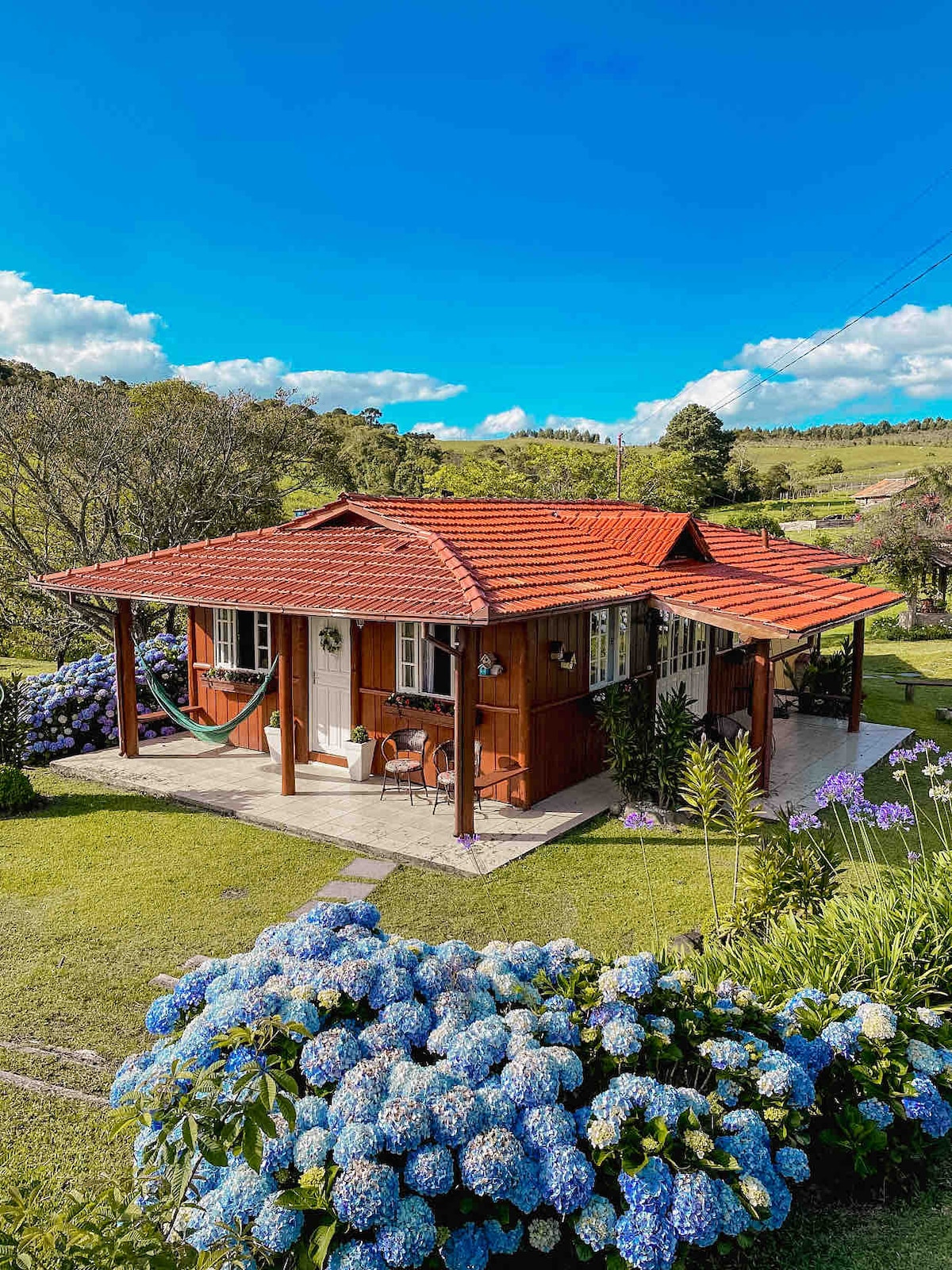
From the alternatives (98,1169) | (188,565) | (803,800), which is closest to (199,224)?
(188,565)

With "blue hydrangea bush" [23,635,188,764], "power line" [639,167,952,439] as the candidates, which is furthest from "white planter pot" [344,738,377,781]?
"power line" [639,167,952,439]

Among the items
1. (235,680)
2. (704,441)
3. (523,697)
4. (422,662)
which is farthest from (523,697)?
(704,441)

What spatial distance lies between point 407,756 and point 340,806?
1.23 metres

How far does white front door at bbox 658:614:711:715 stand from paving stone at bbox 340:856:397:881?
530 cm

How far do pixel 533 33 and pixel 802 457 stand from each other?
7260cm

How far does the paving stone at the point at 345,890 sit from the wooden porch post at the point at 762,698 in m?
4.99

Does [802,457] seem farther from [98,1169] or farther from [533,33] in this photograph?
[98,1169]

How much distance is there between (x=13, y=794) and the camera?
31.3 feet

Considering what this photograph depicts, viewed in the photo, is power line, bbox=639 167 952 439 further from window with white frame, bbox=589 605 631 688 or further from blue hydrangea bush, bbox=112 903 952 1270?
blue hydrangea bush, bbox=112 903 952 1270

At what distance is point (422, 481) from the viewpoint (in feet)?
125

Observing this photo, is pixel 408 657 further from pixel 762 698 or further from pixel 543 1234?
pixel 543 1234

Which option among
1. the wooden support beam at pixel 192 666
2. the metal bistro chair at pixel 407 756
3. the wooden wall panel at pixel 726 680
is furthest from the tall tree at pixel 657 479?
the metal bistro chair at pixel 407 756

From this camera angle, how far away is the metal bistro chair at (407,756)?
31.7ft

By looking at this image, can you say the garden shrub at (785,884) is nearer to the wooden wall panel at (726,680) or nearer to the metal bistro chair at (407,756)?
the metal bistro chair at (407,756)
